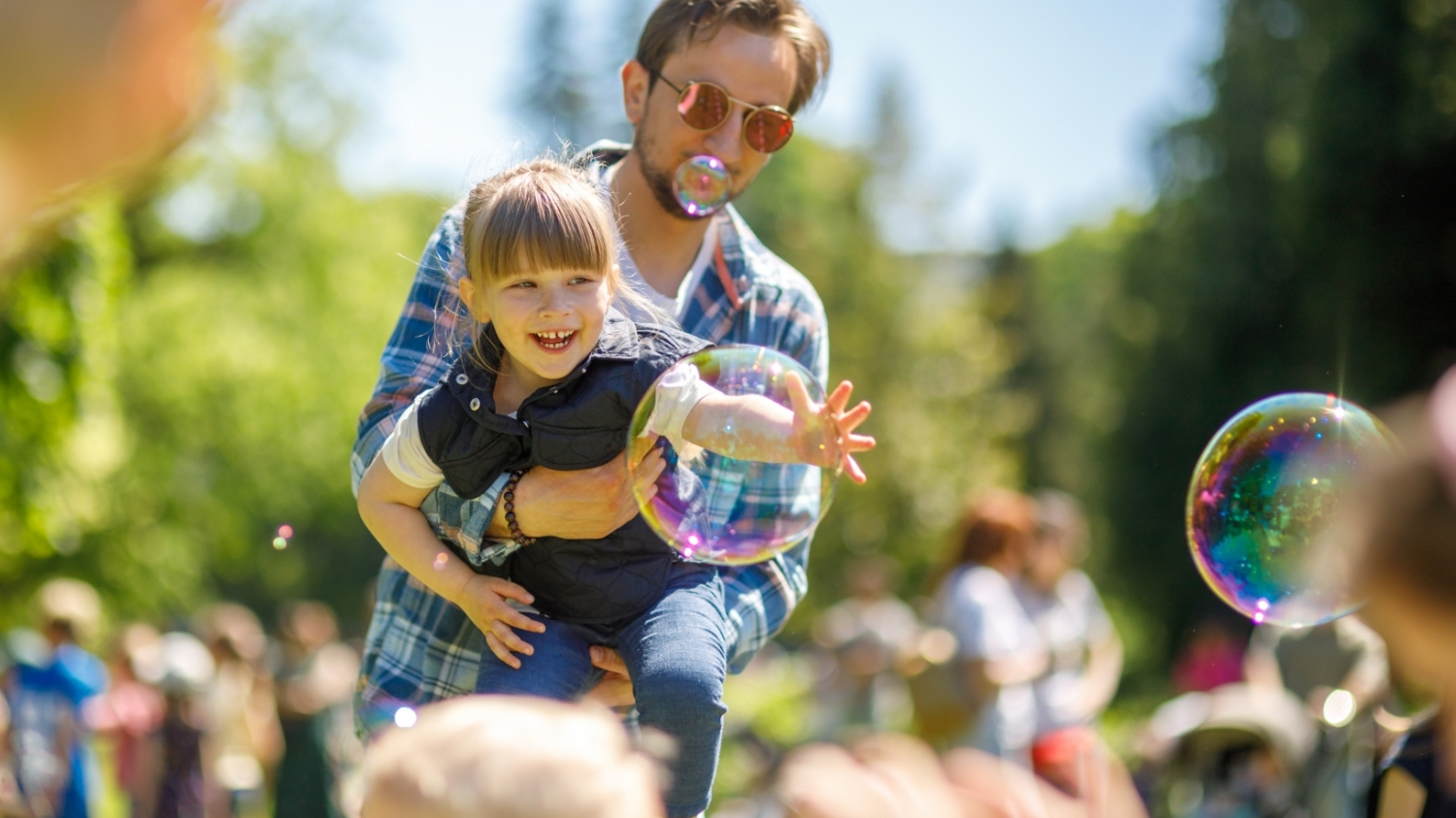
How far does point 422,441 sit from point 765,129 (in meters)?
1.03

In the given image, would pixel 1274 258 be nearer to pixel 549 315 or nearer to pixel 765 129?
pixel 765 129

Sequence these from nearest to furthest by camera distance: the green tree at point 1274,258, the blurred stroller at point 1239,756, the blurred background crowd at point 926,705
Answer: the blurred background crowd at point 926,705, the blurred stroller at point 1239,756, the green tree at point 1274,258

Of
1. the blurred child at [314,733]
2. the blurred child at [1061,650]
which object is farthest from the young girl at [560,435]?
the blurred child at [314,733]

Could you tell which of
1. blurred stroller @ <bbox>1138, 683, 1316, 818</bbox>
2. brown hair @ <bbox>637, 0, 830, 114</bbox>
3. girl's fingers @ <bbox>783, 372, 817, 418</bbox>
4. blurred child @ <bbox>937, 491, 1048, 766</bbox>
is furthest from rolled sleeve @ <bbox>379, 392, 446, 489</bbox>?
blurred stroller @ <bbox>1138, 683, 1316, 818</bbox>

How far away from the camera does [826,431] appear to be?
2.54m

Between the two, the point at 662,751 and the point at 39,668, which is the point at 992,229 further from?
the point at 662,751

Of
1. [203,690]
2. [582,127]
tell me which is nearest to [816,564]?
[582,127]

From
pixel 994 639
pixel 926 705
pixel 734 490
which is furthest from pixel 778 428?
pixel 926 705

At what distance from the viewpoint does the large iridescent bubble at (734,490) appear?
8.54 feet

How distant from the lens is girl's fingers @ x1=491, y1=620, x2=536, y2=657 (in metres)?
2.42

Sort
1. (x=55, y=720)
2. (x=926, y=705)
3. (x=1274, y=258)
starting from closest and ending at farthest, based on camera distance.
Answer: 1. (x=926, y=705)
2. (x=55, y=720)
3. (x=1274, y=258)

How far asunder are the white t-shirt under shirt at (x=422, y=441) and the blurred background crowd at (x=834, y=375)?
0.66m

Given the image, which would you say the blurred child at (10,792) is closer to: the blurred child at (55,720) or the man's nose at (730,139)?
the blurred child at (55,720)

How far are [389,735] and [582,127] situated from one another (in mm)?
35057
